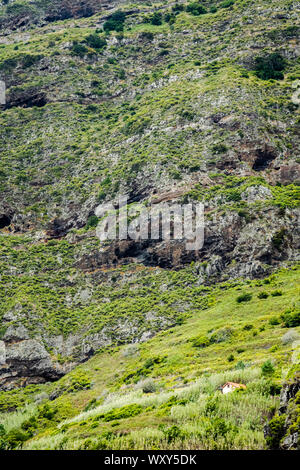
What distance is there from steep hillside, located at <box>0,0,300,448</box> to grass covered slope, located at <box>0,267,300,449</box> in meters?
0.19

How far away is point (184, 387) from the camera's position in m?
35.8

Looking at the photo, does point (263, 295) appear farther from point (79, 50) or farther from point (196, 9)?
point (196, 9)

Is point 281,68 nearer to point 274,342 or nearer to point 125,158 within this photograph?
point 125,158

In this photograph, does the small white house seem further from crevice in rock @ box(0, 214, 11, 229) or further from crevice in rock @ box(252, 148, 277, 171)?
crevice in rock @ box(0, 214, 11, 229)

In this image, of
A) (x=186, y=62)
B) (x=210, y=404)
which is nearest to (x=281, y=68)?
(x=186, y=62)

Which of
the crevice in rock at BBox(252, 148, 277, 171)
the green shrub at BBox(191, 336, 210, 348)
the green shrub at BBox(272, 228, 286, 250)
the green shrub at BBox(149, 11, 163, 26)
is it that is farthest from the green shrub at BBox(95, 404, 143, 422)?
the green shrub at BBox(149, 11, 163, 26)

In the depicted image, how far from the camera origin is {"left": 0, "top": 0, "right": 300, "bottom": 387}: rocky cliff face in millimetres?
64750

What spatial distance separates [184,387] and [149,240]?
3748 cm

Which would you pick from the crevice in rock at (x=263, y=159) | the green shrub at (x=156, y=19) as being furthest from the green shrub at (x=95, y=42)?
the crevice in rock at (x=263, y=159)

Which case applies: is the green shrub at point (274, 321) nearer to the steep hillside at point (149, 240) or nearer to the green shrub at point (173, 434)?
the steep hillside at point (149, 240)

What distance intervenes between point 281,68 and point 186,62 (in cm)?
2123

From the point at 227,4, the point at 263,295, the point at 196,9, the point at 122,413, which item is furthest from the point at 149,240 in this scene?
the point at 196,9

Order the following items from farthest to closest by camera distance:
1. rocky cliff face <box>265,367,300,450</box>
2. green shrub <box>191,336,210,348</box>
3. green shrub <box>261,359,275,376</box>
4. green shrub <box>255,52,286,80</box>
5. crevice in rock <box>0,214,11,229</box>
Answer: green shrub <box>255,52,286,80</box>, crevice in rock <box>0,214,11,229</box>, green shrub <box>191,336,210,348</box>, green shrub <box>261,359,275,376</box>, rocky cliff face <box>265,367,300,450</box>

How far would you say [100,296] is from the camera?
69.1 meters
